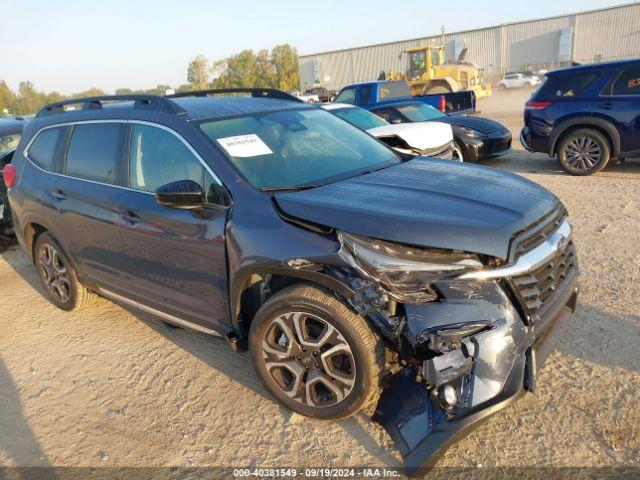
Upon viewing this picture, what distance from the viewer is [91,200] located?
148 inches

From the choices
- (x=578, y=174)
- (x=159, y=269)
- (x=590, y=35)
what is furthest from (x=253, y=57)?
(x=159, y=269)

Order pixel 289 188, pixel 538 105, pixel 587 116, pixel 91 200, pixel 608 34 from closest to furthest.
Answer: pixel 289 188 < pixel 91 200 < pixel 587 116 < pixel 538 105 < pixel 608 34

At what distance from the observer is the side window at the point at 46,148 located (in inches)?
170

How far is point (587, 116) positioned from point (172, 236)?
7279mm


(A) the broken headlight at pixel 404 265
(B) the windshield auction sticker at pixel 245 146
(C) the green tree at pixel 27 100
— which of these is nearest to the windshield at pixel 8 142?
(B) the windshield auction sticker at pixel 245 146

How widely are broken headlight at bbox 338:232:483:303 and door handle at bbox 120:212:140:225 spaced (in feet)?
5.33

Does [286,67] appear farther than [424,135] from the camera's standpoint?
Yes

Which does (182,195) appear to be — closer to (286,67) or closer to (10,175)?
(10,175)

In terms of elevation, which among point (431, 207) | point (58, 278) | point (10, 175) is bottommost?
point (58, 278)

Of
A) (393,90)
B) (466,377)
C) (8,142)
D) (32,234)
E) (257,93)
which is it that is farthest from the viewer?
(393,90)

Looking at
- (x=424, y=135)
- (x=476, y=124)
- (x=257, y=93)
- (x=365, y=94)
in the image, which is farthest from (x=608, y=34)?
(x=257, y=93)

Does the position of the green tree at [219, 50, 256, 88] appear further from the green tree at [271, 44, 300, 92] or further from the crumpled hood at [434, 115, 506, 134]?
the crumpled hood at [434, 115, 506, 134]

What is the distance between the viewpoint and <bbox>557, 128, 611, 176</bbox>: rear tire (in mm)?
7930

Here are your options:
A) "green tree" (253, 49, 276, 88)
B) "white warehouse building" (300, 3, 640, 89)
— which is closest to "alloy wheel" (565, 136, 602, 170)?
"white warehouse building" (300, 3, 640, 89)
